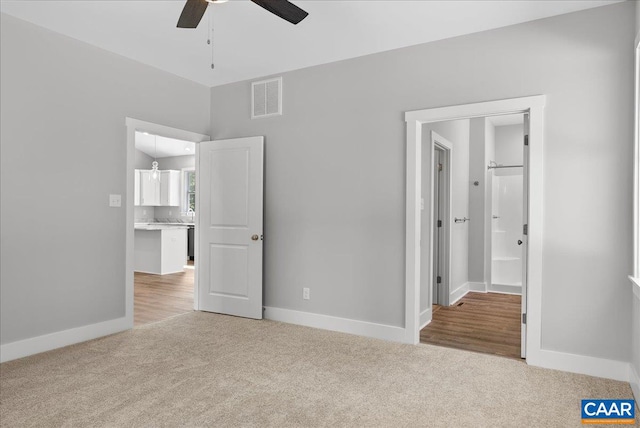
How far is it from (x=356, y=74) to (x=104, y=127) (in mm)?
2419

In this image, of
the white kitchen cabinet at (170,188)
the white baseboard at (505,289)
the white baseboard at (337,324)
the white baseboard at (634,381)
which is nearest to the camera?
the white baseboard at (634,381)

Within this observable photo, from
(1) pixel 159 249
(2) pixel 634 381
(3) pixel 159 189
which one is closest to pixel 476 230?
(2) pixel 634 381

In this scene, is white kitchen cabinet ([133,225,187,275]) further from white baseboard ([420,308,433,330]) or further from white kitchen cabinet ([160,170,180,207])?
white baseboard ([420,308,433,330])

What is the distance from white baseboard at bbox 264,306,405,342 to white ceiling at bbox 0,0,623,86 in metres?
2.54

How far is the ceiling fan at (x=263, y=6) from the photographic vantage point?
7.87 ft

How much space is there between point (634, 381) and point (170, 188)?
9405mm

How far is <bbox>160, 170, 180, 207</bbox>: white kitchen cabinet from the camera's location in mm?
10000

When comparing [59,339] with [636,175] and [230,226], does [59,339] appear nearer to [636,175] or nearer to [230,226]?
[230,226]

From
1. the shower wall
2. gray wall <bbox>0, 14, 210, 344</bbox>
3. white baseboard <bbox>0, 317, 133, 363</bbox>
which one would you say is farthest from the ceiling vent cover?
the shower wall

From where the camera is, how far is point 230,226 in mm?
4633

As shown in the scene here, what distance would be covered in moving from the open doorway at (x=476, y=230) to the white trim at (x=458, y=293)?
13 millimetres

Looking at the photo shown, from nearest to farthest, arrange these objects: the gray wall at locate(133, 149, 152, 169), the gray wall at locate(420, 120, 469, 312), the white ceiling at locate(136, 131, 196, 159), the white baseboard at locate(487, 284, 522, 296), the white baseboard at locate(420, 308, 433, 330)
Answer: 1. the white baseboard at locate(420, 308, 433, 330)
2. the gray wall at locate(420, 120, 469, 312)
3. the white baseboard at locate(487, 284, 522, 296)
4. the white ceiling at locate(136, 131, 196, 159)
5. the gray wall at locate(133, 149, 152, 169)

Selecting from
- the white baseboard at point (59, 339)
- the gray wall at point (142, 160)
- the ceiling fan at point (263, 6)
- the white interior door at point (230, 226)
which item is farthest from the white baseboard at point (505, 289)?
the gray wall at point (142, 160)

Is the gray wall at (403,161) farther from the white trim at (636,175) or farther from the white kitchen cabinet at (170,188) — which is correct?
the white kitchen cabinet at (170,188)
